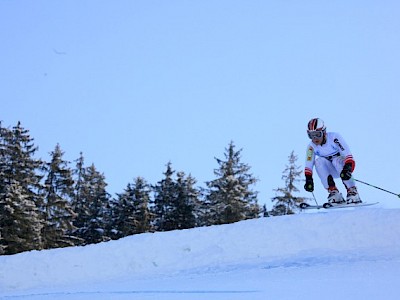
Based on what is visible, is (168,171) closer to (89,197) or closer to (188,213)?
(188,213)

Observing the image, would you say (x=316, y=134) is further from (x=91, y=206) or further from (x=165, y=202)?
(x=91, y=206)

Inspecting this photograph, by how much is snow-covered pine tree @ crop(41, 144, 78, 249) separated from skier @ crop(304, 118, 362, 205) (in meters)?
24.7

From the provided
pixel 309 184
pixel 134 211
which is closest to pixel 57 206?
pixel 134 211

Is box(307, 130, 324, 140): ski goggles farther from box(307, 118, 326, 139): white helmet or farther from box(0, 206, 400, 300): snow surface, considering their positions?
box(0, 206, 400, 300): snow surface

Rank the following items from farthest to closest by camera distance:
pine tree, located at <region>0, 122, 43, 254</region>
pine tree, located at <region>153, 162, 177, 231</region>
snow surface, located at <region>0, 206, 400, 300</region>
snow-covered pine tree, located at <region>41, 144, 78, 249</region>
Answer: pine tree, located at <region>153, 162, 177, 231</region>
snow-covered pine tree, located at <region>41, 144, 78, 249</region>
pine tree, located at <region>0, 122, 43, 254</region>
snow surface, located at <region>0, 206, 400, 300</region>

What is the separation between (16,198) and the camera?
93.6 ft

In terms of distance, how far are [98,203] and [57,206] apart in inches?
398

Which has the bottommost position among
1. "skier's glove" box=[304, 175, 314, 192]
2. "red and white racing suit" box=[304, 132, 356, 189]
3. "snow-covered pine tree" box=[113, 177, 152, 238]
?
"skier's glove" box=[304, 175, 314, 192]

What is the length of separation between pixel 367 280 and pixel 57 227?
100 feet

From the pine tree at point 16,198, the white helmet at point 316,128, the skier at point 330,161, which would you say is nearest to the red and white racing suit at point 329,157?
the skier at point 330,161

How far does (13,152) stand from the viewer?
32375mm

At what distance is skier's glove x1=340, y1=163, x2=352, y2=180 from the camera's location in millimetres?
11406

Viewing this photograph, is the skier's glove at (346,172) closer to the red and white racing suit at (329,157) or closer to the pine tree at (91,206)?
the red and white racing suit at (329,157)

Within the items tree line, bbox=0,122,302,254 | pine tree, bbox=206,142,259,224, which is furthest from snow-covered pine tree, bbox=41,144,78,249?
pine tree, bbox=206,142,259,224
